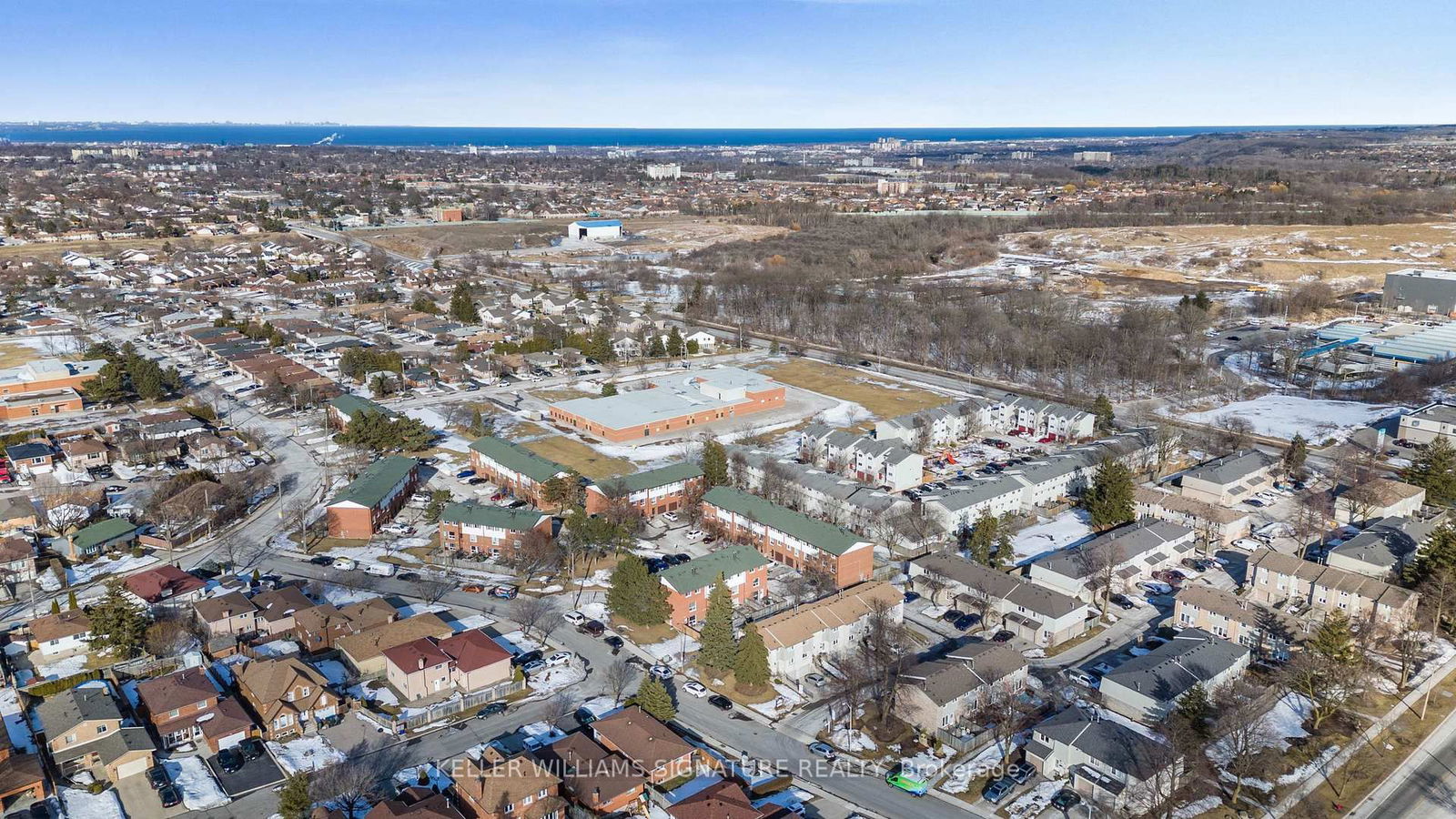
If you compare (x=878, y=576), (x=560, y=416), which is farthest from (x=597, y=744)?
(x=560, y=416)

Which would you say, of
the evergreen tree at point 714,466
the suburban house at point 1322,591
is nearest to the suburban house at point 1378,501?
the suburban house at point 1322,591

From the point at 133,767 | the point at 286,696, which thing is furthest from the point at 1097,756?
the point at 133,767

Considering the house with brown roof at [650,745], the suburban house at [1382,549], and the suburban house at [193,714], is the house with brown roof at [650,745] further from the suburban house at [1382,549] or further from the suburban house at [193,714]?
the suburban house at [1382,549]

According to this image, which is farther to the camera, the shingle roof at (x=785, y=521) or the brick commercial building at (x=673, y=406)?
the brick commercial building at (x=673, y=406)

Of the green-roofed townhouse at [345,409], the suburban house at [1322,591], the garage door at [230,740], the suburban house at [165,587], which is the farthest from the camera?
the green-roofed townhouse at [345,409]

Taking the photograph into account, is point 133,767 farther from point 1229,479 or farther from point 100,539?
point 1229,479

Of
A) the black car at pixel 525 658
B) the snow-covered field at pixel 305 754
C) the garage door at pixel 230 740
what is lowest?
the black car at pixel 525 658

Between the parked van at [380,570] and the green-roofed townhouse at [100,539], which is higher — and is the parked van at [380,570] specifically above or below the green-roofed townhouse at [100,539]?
below
